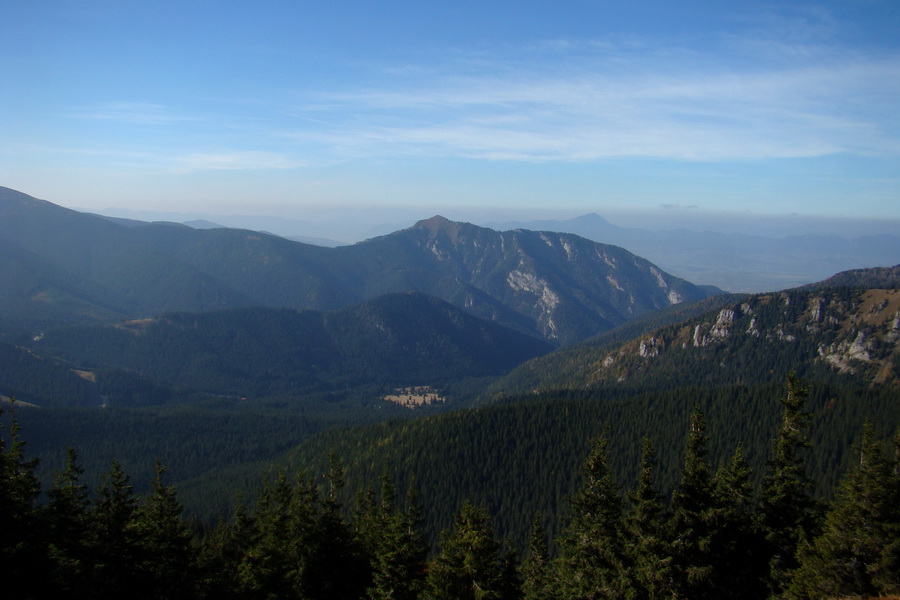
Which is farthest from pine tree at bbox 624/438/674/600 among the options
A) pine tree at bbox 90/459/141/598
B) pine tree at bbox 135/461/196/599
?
pine tree at bbox 90/459/141/598

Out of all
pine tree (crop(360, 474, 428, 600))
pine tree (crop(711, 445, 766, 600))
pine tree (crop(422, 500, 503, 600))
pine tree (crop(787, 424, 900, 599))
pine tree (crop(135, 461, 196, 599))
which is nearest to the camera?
pine tree (crop(787, 424, 900, 599))

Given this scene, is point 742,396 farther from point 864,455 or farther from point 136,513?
point 136,513

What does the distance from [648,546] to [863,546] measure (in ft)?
37.4

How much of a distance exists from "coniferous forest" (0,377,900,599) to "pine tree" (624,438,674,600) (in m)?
0.11

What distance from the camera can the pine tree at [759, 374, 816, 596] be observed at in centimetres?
3416

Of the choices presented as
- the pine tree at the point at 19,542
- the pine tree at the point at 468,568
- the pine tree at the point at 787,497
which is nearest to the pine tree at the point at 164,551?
the pine tree at the point at 19,542

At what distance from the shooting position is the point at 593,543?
33875mm

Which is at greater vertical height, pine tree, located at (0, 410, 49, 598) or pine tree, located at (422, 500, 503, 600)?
pine tree, located at (0, 410, 49, 598)

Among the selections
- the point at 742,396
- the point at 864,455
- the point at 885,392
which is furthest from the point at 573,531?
the point at 885,392

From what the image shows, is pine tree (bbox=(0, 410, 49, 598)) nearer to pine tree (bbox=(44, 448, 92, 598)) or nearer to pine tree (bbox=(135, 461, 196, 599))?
pine tree (bbox=(44, 448, 92, 598))

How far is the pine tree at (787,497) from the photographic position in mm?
34156

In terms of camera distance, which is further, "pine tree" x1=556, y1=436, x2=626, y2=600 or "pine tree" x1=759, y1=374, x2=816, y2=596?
"pine tree" x1=759, y1=374, x2=816, y2=596

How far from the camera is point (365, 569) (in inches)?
1866

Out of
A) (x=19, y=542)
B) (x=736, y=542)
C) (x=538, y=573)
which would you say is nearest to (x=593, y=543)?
(x=736, y=542)
